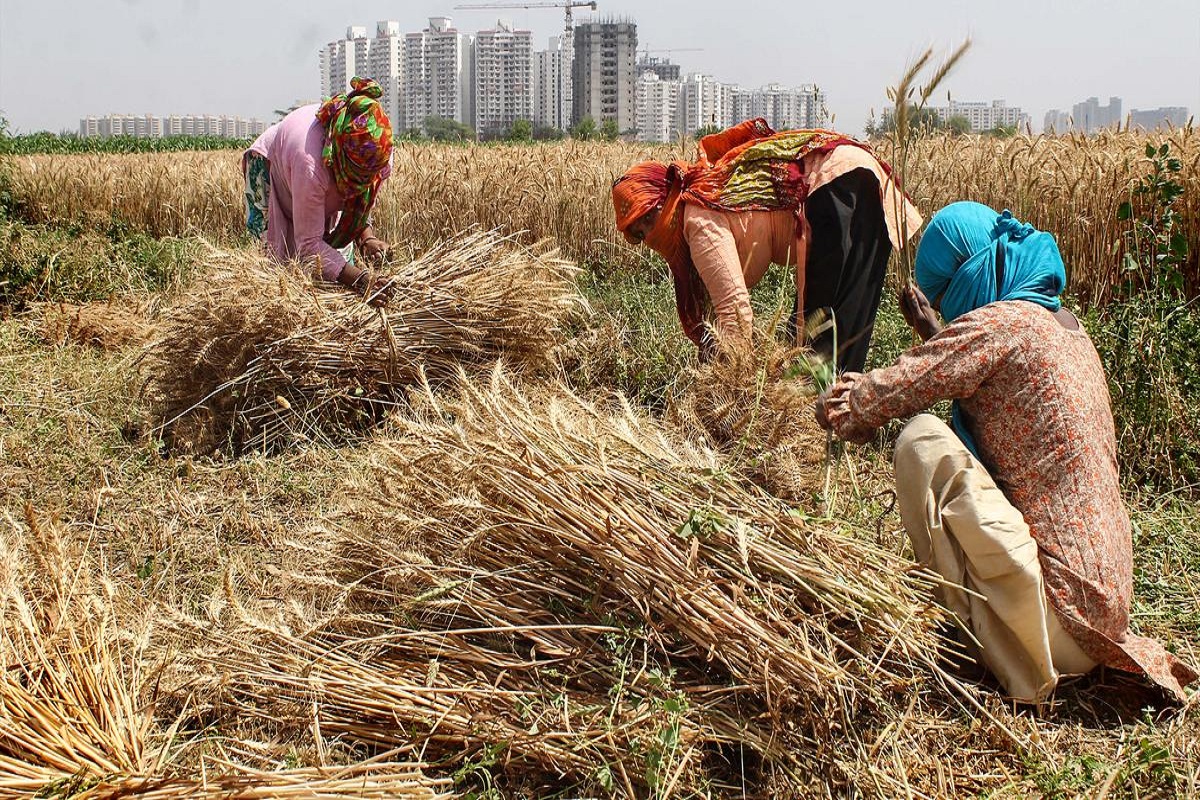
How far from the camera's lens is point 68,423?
4.37 meters

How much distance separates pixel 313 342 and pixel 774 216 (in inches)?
71.9

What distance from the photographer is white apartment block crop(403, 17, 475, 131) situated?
109 metres

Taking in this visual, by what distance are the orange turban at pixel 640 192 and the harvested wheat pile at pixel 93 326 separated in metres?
3.30

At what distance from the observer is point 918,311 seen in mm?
2705

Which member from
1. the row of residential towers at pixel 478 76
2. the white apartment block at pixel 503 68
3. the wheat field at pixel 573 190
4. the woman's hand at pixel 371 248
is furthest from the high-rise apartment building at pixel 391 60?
the woman's hand at pixel 371 248

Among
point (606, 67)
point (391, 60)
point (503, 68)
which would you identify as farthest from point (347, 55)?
point (606, 67)

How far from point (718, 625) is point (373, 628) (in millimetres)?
853

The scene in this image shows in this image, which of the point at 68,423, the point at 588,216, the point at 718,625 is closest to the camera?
the point at 718,625

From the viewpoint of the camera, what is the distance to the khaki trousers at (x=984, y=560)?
7.09 feet

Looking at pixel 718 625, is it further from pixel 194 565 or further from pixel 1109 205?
pixel 1109 205

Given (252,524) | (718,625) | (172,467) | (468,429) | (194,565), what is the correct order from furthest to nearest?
(172,467) < (252,524) < (194,565) < (468,429) < (718,625)

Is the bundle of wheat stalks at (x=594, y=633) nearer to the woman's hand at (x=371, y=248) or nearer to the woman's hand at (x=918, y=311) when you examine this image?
the woman's hand at (x=918, y=311)

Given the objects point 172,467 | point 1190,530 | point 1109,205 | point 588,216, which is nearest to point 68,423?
point 172,467

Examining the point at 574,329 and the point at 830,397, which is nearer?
the point at 830,397
